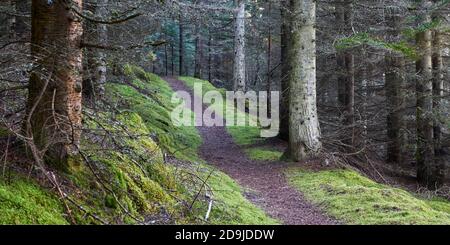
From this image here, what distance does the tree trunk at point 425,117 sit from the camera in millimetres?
13758

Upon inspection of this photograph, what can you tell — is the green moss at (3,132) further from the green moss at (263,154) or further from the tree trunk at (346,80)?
the tree trunk at (346,80)

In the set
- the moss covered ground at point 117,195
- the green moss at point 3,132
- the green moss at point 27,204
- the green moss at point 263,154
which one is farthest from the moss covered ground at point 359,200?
the green moss at point 3,132

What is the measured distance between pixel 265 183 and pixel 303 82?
3074 mm

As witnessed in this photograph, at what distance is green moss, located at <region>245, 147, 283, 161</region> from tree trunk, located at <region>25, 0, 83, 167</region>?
890cm

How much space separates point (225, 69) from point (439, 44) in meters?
35.9

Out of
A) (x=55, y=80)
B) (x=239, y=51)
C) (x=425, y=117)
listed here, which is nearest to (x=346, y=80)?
(x=425, y=117)

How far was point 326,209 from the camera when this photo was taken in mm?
7871

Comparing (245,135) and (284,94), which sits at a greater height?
(284,94)

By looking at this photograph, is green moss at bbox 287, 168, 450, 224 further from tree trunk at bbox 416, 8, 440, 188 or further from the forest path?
tree trunk at bbox 416, 8, 440, 188

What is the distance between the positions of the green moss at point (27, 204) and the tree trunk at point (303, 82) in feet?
28.1

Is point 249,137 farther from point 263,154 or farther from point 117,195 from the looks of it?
point 117,195

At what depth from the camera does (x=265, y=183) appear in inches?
404
